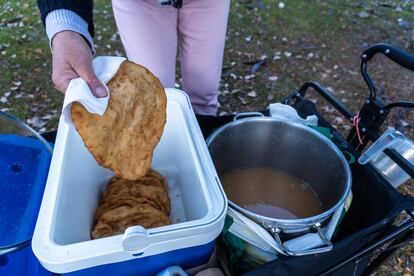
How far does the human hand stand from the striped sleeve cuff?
0.03 meters

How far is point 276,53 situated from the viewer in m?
3.50

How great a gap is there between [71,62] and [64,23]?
0.68 feet

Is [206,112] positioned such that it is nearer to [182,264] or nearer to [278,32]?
[182,264]

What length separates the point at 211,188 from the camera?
3.72 ft

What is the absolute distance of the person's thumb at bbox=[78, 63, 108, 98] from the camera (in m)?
0.99

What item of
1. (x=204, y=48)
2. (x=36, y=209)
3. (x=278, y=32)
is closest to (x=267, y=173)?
(x=204, y=48)

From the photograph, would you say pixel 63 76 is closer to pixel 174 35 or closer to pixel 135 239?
pixel 135 239

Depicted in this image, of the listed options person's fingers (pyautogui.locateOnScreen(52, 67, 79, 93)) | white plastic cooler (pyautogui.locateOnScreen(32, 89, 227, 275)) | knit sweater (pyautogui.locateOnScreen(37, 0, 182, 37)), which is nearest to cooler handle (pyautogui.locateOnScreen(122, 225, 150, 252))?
white plastic cooler (pyautogui.locateOnScreen(32, 89, 227, 275))

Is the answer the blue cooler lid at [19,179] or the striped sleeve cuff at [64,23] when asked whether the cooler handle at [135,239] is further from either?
the striped sleeve cuff at [64,23]

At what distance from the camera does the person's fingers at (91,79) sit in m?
0.99

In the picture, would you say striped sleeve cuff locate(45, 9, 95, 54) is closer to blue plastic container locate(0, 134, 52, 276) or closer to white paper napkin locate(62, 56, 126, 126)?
white paper napkin locate(62, 56, 126, 126)

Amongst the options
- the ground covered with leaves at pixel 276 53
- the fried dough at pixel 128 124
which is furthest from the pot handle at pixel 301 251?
the ground covered with leaves at pixel 276 53

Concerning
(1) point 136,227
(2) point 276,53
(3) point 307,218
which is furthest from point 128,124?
(2) point 276,53

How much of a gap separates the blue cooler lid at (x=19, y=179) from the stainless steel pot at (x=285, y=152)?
2.07ft
